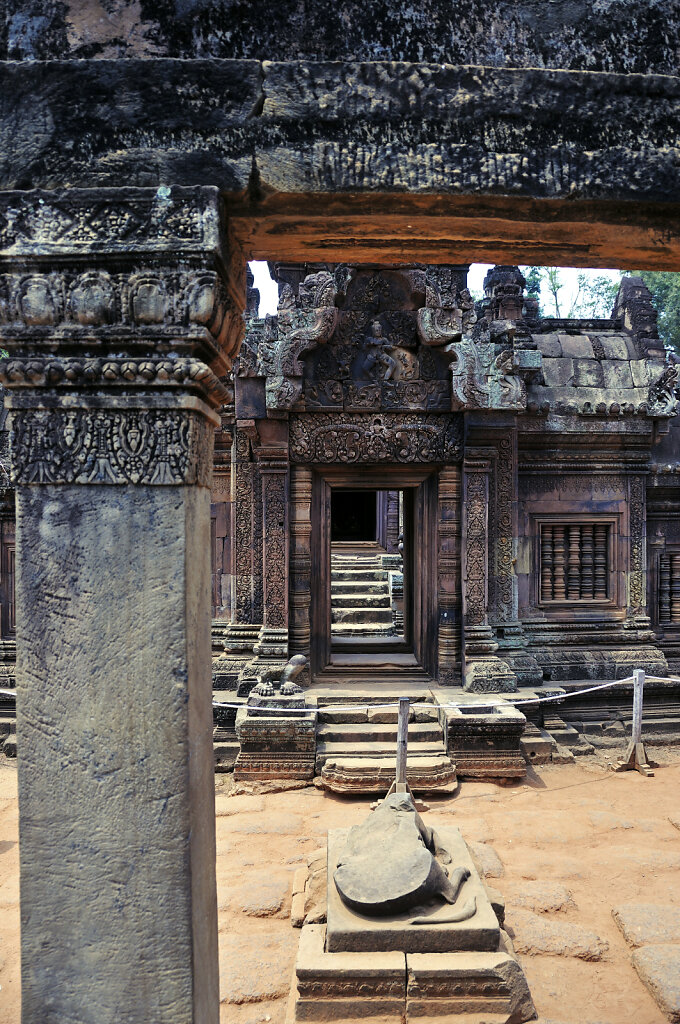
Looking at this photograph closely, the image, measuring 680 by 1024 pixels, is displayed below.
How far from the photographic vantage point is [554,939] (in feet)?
15.0

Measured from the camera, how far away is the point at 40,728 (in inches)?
83.0

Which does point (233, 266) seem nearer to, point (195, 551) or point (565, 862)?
point (195, 551)

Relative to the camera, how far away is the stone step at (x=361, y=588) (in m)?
13.1

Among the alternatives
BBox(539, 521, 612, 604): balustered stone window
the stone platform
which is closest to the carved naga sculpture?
BBox(539, 521, 612, 604): balustered stone window

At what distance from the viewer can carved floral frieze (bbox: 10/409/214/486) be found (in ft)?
6.95

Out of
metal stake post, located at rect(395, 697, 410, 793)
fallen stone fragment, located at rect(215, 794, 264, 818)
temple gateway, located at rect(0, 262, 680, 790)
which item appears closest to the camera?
metal stake post, located at rect(395, 697, 410, 793)

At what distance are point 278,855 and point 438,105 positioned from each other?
580 cm

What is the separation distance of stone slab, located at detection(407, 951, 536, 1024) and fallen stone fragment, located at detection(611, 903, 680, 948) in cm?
123

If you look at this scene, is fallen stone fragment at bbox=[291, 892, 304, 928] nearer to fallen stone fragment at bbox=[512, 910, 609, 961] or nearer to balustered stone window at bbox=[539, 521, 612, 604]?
fallen stone fragment at bbox=[512, 910, 609, 961]

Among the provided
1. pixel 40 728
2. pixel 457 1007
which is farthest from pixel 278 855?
pixel 40 728

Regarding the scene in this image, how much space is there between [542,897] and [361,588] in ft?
27.2

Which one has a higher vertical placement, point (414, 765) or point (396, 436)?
point (396, 436)

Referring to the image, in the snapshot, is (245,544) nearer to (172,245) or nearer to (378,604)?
(378,604)

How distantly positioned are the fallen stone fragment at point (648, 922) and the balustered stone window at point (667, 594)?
574cm
